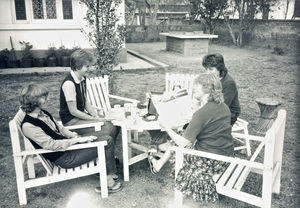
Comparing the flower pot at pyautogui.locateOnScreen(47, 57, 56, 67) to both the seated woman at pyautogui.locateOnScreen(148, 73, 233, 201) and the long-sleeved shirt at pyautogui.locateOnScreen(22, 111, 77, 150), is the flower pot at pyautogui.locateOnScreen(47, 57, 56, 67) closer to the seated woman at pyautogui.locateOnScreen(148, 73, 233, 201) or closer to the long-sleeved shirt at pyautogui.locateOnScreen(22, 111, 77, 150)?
the long-sleeved shirt at pyautogui.locateOnScreen(22, 111, 77, 150)

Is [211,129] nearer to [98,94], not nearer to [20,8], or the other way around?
[98,94]

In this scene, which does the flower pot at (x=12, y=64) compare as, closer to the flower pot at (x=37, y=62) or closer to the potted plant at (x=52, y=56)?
the flower pot at (x=37, y=62)

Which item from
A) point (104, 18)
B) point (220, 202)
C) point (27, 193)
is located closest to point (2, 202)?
point (27, 193)

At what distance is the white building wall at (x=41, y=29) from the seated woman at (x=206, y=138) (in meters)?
10.2

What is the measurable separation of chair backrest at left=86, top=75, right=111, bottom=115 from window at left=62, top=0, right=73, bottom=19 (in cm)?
837

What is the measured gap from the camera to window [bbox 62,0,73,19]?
12.7 meters

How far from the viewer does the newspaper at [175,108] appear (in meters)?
3.92

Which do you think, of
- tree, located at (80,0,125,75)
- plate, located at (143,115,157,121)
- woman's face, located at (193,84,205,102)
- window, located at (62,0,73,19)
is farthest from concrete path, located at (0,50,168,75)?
woman's face, located at (193,84,205,102)

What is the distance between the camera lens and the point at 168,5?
31.9 meters

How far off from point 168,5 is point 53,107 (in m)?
26.7

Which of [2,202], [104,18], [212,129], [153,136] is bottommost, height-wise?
[2,202]

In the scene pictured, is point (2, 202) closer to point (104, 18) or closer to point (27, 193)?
point (27, 193)

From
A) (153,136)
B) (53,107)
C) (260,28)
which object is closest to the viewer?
(153,136)

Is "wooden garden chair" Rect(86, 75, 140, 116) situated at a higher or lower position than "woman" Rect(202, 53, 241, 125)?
lower
